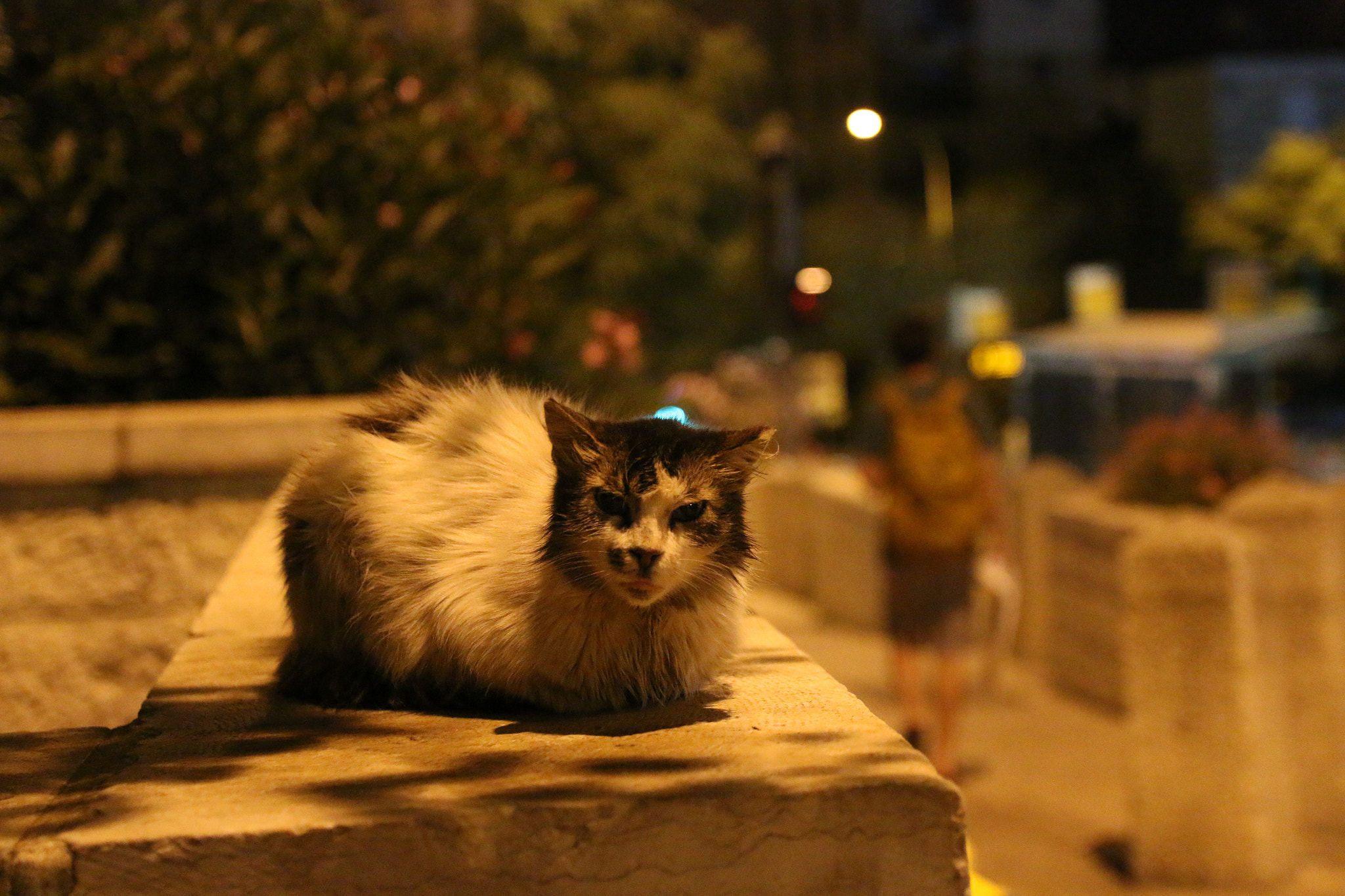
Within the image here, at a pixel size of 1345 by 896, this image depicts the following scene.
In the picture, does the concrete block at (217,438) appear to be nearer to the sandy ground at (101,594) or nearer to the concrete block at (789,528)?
the sandy ground at (101,594)

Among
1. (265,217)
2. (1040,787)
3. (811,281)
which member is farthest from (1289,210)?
(265,217)

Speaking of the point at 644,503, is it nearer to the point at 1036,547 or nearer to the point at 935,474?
the point at 935,474

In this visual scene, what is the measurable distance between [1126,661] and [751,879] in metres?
5.72

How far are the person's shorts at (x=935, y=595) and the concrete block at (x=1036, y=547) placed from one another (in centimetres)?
332

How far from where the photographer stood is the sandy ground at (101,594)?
509 centimetres

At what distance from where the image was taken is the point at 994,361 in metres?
32.0

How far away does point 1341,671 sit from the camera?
28.2 ft

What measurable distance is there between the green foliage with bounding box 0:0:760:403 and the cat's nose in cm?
246

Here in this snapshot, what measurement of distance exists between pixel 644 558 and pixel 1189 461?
8316 millimetres

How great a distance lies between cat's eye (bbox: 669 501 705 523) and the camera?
8.74 ft

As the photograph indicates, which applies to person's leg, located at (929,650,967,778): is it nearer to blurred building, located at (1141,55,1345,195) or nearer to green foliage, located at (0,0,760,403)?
green foliage, located at (0,0,760,403)

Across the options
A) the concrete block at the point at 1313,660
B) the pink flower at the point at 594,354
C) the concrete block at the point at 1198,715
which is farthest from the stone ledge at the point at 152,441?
the concrete block at the point at 1313,660

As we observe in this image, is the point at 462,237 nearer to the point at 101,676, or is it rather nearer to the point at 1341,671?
the point at 101,676

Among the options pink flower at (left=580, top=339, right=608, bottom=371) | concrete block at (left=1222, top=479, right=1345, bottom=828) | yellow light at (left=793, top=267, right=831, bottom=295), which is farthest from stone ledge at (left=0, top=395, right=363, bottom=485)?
yellow light at (left=793, top=267, right=831, bottom=295)
